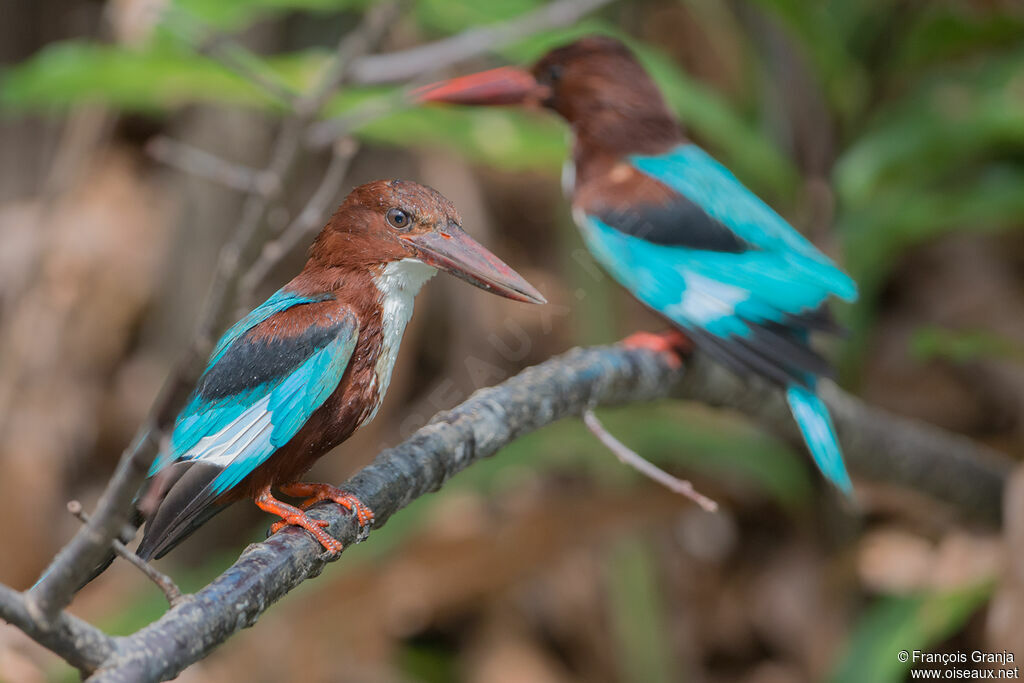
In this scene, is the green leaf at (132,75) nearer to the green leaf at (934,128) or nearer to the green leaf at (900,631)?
the green leaf at (934,128)

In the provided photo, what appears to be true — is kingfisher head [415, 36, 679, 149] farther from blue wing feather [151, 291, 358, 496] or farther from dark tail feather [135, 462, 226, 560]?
dark tail feather [135, 462, 226, 560]

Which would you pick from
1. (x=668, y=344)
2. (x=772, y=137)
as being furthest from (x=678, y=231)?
(x=772, y=137)

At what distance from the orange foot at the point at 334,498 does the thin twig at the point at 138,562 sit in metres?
0.22

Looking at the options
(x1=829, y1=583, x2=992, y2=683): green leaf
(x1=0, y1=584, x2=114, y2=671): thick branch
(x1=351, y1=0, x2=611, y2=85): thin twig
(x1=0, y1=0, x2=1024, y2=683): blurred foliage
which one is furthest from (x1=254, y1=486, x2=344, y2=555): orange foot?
(x1=829, y1=583, x2=992, y2=683): green leaf

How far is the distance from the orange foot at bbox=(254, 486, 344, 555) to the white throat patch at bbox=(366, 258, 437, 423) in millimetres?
143

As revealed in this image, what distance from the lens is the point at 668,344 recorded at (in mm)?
→ 2102

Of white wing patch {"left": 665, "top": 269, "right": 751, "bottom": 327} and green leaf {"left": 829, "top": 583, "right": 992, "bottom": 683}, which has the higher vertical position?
white wing patch {"left": 665, "top": 269, "right": 751, "bottom": 327}

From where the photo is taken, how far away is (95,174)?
468 centimetres

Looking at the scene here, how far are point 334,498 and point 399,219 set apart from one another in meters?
0.36

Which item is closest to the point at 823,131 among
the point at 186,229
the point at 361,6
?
the point at 361,6

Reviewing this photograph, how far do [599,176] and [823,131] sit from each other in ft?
3.18

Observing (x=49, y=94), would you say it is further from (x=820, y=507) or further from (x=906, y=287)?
(x=906, y=287)

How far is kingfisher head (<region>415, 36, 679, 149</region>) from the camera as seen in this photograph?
1903 mm

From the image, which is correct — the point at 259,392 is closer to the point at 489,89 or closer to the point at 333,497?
the point at 333,497
